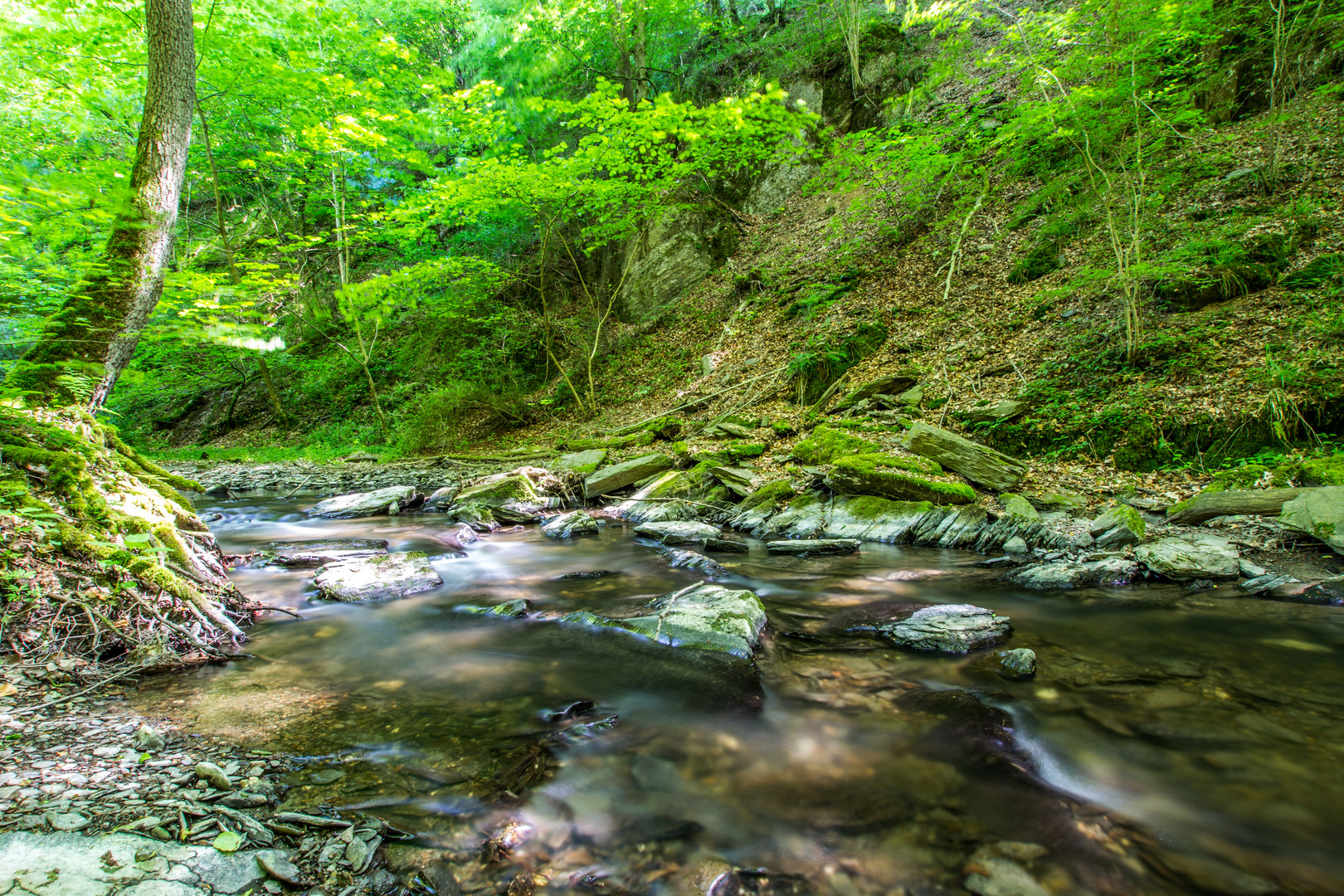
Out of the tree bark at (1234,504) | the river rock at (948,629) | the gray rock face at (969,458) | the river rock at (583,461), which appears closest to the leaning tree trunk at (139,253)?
the river rock at (948,629)

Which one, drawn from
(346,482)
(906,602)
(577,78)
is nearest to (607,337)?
(346,482)

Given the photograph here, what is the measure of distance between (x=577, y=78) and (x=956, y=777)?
71.7 ft

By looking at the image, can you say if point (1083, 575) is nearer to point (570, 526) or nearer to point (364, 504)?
point (570, 526)

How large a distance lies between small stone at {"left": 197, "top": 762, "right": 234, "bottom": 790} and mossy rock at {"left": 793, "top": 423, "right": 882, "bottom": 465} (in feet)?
22.1

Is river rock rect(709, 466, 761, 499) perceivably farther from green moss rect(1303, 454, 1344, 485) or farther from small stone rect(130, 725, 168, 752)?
small stone rect(130, 725, 168, 752)

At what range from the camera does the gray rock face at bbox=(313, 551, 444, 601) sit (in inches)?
181

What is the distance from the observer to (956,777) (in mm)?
2367

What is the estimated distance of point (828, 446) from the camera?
774 cm

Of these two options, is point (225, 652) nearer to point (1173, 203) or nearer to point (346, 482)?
point (346, 482)

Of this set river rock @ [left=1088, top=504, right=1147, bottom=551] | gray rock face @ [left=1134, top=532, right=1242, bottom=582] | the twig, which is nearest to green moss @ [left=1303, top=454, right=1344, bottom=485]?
gray rock face @ [left=1134, top=532, right=1242, bottom=582]

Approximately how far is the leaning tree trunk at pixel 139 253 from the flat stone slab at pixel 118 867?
142 inches

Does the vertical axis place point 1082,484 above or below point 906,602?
above

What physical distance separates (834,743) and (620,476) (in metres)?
6.37

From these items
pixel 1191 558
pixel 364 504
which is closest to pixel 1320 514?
pixel 1191 558
